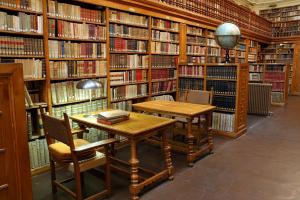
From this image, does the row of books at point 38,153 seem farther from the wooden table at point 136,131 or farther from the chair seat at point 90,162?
the chair seat at point 90,162

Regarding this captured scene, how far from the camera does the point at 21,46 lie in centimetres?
276

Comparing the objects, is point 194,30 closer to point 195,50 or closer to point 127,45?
point 195,50

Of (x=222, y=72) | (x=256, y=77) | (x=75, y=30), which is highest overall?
(x=75, y=30)

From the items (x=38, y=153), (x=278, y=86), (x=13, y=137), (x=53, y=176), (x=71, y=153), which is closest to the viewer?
(x=13, y=137)

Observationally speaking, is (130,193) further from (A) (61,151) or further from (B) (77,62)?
(B) (77,62)

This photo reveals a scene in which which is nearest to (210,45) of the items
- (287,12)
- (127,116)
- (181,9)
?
(181,9)

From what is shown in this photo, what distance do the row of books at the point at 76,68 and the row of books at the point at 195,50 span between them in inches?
96.7

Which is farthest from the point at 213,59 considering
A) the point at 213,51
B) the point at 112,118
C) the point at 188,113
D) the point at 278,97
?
the point at 112,118

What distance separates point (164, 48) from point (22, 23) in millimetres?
2668

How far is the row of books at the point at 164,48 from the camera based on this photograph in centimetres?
451

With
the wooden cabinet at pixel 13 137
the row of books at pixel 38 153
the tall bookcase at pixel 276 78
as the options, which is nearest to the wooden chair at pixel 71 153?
the row of books at pixel 38 153

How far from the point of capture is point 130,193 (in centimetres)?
251

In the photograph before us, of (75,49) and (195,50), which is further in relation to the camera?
(195,50)

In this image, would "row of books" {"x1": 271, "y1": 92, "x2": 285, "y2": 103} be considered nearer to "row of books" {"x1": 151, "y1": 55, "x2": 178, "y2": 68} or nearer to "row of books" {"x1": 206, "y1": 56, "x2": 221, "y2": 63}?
"row of books" {"x1": 206, "y1": 56, "x2": 221, "y2": 63}
